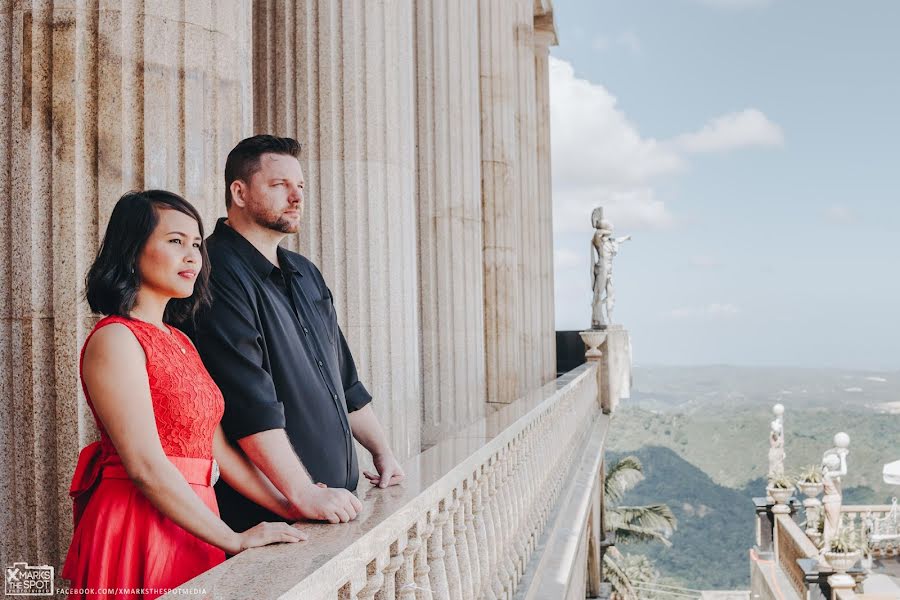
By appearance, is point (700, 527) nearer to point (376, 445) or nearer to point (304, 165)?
point (304, 165)

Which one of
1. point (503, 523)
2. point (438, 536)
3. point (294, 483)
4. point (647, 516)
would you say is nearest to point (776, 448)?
point (647, 516)

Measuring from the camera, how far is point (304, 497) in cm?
272

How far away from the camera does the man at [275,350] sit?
2760 mm

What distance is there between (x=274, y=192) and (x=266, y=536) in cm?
113

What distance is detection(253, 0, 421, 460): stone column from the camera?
6199 mm

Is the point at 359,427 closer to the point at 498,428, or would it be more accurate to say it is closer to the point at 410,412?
the point at 498,428

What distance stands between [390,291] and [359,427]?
2.91 meters

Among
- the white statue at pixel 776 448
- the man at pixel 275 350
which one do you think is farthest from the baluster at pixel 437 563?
the white statue at pixel 776 448

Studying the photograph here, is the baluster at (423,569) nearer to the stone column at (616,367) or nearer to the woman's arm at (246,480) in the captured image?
the woman's arm at (246,480)

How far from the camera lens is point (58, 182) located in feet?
11.2

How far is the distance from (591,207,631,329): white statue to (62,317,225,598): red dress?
20.5 meters

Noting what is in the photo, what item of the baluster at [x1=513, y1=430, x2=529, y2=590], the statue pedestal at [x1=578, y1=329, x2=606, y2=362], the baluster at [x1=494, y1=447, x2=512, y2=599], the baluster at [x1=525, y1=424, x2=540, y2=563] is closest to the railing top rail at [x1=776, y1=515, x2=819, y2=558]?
the statue pedestal at [x1=578, y1=329, x2=606, y2=362]

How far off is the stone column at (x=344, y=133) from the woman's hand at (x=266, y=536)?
12.1ft

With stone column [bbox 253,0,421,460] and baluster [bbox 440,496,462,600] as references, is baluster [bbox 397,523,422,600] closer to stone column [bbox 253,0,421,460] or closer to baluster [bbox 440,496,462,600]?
baluster [bbox 440,496,462,600]
